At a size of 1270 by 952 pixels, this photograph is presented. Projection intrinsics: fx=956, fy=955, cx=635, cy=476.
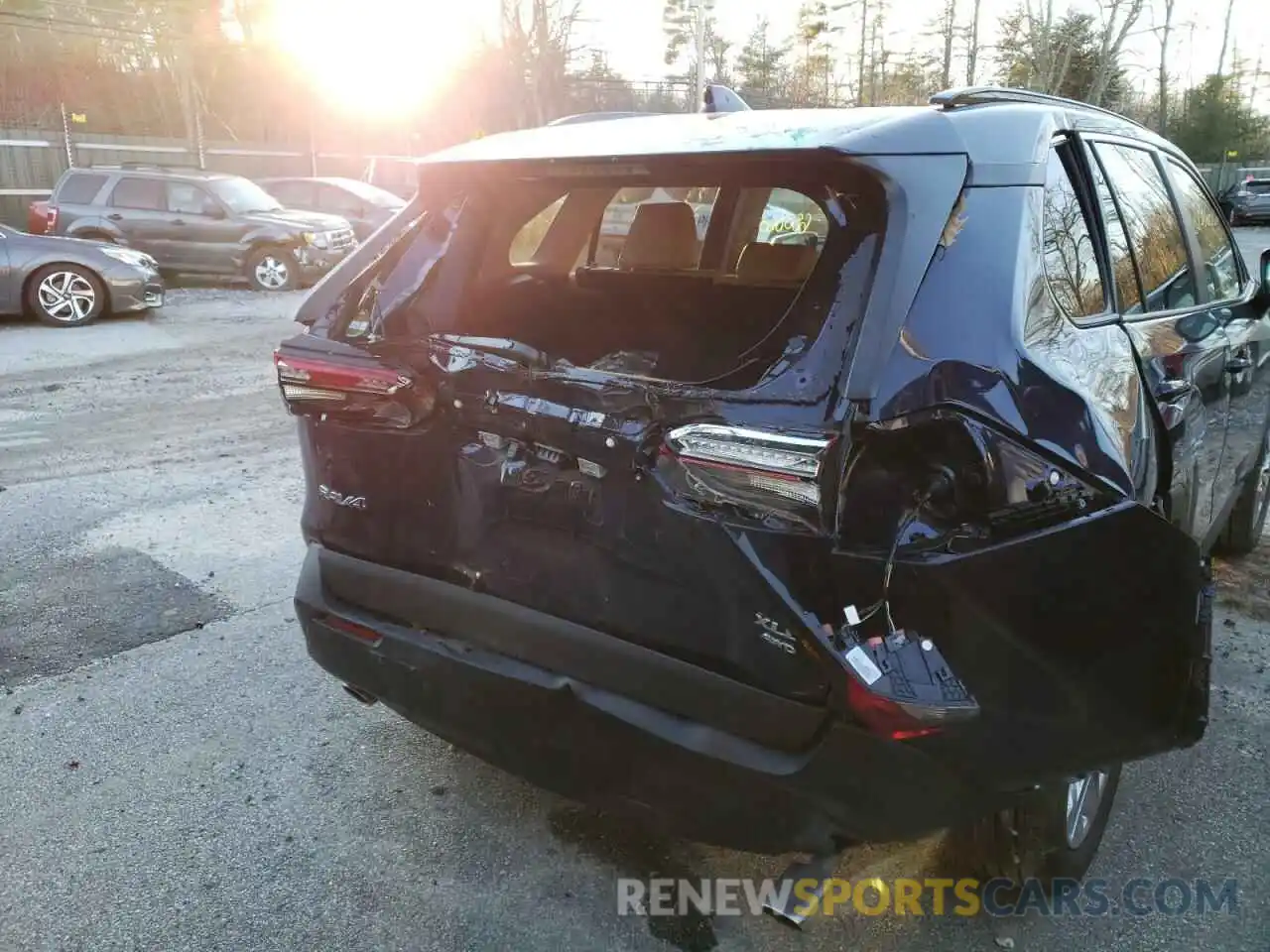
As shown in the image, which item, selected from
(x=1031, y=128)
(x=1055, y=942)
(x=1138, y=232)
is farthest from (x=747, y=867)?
(x=1138, y=232)

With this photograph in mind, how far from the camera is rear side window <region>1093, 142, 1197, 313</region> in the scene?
2770 millimetres

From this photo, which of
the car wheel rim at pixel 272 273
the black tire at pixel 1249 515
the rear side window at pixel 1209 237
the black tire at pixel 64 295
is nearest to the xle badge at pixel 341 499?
the rear side window at pixel 1209 237

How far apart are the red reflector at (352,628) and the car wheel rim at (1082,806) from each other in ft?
5.75

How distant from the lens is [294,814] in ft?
9.10

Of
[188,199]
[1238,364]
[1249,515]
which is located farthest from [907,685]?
[188,199]

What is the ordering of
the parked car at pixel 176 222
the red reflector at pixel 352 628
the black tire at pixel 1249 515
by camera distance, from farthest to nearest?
the parked car at pixel 176 222 < the black tire at pixel 1249 515 < the red reflector at pixel 352 628

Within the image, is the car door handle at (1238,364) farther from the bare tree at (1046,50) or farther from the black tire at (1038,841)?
the bare tree at (1046,50)

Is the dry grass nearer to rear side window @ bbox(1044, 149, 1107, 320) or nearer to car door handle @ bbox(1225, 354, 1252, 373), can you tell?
car door handle @ bbox(1225, 354, 1252, 373)

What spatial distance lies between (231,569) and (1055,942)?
3.64m

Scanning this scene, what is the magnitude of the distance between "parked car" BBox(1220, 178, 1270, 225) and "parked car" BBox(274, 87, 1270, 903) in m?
33.4

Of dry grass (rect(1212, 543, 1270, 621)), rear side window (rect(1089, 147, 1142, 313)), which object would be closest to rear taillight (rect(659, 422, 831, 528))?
rear side window (rect(1089, 147, 1142, 313))

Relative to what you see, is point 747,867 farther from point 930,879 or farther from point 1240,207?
point 1240,207

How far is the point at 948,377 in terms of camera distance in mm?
1763

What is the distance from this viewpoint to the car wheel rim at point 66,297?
35.6 ft
